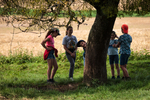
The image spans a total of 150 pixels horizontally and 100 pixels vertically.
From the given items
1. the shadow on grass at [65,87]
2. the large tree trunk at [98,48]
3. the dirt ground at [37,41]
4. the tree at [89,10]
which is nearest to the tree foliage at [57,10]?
the tree at [89,10]

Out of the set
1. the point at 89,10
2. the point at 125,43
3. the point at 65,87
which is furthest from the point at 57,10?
the point at 65,87

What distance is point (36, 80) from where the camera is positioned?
7.81m

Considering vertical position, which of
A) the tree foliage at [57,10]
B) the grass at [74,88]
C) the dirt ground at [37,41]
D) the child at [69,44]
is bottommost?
the grass at [74,88]

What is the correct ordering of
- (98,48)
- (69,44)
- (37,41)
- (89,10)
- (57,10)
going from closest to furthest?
1. (57,10)
2. (98,48)
3. (89,10)
4. (69,44)
5. (37,41)

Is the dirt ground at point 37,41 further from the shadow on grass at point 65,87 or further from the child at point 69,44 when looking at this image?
the shadow on grass at point 65,87

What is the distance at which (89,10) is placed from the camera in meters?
6.92

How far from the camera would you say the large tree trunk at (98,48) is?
A: 21.6ft

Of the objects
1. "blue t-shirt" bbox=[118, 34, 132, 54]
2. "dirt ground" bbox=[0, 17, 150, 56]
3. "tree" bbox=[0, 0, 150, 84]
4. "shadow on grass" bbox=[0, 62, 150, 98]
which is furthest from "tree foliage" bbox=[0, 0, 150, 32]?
"dirt ground" bbox=[0, 17, 150, 56]

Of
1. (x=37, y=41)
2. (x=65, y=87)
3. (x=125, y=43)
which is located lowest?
(x=65, y=87)

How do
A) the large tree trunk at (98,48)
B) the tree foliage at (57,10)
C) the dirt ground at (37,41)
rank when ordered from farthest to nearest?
1. the dirt ground at (37,41)
2. the large tree trunk at (98,48)
3. the tree foliage at (57,10)

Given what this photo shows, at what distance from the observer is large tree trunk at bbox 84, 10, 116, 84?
21.6 feet

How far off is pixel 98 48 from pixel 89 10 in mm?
1176

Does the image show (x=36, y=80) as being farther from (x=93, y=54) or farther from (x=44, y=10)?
(x=44, y=10)

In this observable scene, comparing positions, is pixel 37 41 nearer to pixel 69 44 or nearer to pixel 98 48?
pixel 69 44
